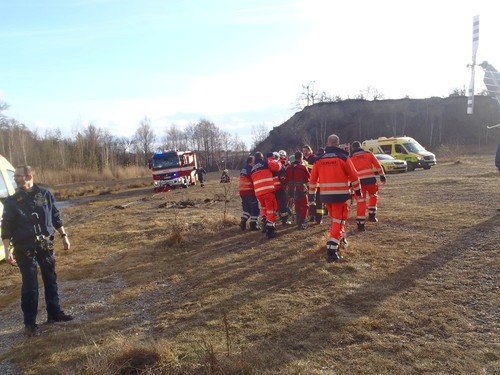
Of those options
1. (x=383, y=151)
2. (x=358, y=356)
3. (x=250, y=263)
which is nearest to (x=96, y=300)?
(x=250, y=263)

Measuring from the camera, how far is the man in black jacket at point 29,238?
5.18m

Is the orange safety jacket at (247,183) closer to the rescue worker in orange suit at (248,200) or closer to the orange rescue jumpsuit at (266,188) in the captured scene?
the rescue worker in orange suit at (248,200)

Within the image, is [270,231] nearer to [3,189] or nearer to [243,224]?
[243,224]

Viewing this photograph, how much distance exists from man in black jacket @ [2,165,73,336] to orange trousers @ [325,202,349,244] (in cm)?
420

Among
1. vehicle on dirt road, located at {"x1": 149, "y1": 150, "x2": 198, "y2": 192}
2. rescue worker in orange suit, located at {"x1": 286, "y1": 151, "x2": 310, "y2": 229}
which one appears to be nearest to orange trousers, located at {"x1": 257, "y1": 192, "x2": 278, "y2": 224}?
rescue worker in orange suit, located at {"x1": 286, "y1": 151, "x2": 310, "y2": 229}

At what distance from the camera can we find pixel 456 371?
3576mm

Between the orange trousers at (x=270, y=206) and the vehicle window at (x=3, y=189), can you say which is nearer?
the vehicle window at (x=3, y=189)

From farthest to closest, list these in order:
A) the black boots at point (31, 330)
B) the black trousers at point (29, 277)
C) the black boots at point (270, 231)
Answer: the black boots at point (270, 231) → the black trousers at point (29, 277) → the black boots at point (31, 330)

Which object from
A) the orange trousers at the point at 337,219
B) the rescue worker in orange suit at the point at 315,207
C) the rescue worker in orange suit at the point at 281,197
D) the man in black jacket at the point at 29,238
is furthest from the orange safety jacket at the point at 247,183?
the man in black jacket at the point at 29,238

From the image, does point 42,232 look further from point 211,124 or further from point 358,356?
point 211,124

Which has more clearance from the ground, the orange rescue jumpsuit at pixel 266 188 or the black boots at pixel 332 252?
the orange rescue jumpsuit at pixel 266 188

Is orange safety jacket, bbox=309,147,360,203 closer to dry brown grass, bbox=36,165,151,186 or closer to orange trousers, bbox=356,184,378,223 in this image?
orange trousers, bbox=356,184,378,223

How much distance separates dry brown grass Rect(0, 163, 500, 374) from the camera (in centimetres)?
391

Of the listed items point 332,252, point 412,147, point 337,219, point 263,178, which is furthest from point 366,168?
point 412,147
